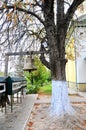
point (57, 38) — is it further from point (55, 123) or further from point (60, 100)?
point (55, 123)

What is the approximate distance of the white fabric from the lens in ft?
34.7

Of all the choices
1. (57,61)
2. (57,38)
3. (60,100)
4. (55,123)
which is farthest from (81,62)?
(55,123)

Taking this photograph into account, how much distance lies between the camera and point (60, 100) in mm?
10703

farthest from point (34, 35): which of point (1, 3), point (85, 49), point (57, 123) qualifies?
point (85, 49)

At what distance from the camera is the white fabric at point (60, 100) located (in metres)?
10.6

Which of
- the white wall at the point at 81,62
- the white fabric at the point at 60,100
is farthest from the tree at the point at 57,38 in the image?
the white wall at the point at 81,62

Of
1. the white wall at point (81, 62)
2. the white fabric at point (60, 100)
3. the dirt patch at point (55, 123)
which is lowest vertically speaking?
the dirt patch at point (55, 123)

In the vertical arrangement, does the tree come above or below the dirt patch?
above

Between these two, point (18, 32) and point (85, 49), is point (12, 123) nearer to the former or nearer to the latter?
point (18, 32)

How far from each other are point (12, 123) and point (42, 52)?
436cm

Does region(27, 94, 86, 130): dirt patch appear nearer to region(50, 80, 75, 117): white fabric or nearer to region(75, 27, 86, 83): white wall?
region(50, 80, 75, 117): white fabric

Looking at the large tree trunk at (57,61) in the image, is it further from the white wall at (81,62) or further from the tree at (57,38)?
the white wall at (81,62)

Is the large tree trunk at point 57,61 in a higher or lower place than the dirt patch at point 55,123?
higher

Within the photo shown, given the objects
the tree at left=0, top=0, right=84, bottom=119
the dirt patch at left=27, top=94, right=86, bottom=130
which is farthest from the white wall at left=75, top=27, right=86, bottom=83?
the dirt patch at left=27, top=94, right=86, bottom=130
